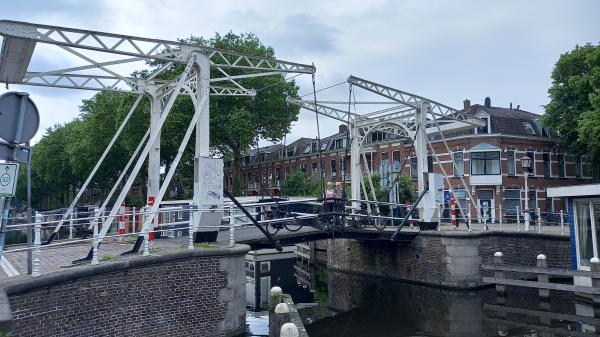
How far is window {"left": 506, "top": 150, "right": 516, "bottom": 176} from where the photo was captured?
31625 millimetres

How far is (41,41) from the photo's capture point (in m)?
9.80

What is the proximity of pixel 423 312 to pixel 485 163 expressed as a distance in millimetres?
20803

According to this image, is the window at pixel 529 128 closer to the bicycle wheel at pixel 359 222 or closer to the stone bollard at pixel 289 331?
the bicycle wheel at pixel 359 222

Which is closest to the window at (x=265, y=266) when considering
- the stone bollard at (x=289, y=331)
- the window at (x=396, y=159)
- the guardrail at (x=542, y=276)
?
the guardrail at (x=542, y=276)

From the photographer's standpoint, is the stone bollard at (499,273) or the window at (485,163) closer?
the stone bollard at (499,273)

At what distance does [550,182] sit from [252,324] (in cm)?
2703

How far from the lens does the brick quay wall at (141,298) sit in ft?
23.6

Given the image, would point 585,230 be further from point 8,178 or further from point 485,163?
point 485,163

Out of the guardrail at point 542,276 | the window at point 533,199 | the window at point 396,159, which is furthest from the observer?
the window at point 396,159

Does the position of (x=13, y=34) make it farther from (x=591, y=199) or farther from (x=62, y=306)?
(x=591, y=199)

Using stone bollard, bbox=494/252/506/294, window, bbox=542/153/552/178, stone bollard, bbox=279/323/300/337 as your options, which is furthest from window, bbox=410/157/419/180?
stone bollard, bbox=279/323/300/337

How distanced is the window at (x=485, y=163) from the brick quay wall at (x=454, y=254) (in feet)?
46.5

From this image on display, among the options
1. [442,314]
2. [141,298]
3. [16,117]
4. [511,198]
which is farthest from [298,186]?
[16,117]

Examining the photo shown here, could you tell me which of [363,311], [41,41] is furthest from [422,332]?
[41,41]
